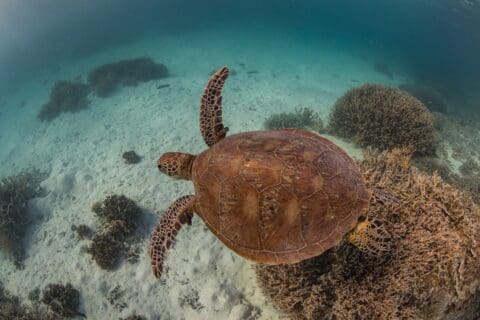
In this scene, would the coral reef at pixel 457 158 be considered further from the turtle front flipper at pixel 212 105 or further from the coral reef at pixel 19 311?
the coral reef at pixel 19 311

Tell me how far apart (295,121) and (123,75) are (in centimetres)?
1241

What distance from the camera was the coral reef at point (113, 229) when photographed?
5.91 meters

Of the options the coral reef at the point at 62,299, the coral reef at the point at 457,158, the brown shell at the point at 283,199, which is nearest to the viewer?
the brown shell at the point at 283,199

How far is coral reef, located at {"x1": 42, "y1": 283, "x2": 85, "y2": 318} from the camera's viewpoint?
5363 mm

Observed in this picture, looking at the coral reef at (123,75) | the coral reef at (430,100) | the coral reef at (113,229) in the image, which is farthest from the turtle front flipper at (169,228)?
the coral reef at (430,100)

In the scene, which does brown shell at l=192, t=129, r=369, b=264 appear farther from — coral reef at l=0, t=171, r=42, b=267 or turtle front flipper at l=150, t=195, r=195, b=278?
coral reef at l=0, t=171, r=42, b=267

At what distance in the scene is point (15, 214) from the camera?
7605 millimetres

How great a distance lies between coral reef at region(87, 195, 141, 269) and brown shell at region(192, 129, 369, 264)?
375 cm

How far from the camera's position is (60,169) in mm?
9453

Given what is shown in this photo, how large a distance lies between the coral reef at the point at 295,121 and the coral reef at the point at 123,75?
955 centimetres

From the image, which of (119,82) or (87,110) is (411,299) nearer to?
(87,110)

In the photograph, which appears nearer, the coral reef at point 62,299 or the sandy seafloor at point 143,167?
the sandy seafloor at point 143,167

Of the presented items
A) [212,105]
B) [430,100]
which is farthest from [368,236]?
[430,100]

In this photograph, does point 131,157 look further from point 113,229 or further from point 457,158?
point 457,158
